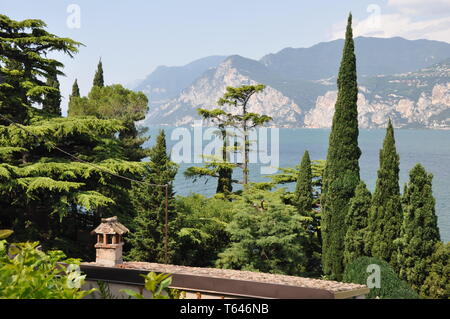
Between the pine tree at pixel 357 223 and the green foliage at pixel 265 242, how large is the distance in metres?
1.93

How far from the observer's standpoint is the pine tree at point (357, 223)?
19.0 m

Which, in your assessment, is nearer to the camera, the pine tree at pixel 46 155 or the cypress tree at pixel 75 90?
the pine tree at pixel 46 155

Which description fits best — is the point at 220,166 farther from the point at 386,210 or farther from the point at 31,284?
the point at 31,284

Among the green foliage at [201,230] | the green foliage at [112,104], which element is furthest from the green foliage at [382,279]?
the green foliage at [112,104]

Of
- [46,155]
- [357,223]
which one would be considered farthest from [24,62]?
[357,223]

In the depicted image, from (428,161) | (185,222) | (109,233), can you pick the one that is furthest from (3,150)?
(428,161)

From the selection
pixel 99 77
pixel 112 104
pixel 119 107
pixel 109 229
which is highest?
pixel 99 77

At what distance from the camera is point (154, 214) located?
1858 centimetres

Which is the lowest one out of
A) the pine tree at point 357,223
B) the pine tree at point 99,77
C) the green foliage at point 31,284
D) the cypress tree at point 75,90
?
the pine tree at point 357,223

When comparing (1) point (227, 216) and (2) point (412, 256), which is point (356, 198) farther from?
(1) point (227, 216)

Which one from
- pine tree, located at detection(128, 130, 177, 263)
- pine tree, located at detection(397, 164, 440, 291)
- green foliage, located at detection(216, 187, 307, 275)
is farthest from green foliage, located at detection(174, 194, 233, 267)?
pine tree, located at detection(397, 164, 440, 291)

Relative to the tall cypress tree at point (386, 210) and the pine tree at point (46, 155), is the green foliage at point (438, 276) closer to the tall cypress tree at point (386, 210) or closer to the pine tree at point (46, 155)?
the tall cypress tree at point (386, 210)

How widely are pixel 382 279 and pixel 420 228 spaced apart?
2.30 m

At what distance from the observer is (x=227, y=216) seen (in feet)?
76.4
